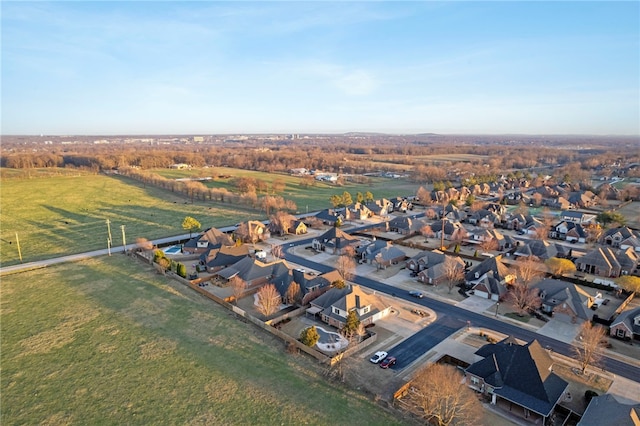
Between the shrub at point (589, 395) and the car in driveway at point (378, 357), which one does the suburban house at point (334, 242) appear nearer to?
the car in driveway at point (378, 357)

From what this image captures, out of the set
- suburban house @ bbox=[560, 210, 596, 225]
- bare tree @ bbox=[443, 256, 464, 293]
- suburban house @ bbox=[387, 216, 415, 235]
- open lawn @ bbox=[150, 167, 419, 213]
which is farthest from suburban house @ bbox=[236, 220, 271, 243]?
suburban house @ bbox=[560, 210, 596, 225]

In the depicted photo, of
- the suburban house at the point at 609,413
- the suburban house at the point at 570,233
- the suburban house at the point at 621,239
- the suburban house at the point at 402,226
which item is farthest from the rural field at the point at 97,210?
the suburban house at the point at 609,413

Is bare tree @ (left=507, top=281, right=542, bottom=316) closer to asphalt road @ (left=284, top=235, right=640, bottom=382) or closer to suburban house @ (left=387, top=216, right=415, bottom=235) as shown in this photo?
asphalt road @ (left=284, top=235, right=640, bottom=382)

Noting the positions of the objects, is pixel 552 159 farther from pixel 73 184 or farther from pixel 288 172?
pixel 73 184

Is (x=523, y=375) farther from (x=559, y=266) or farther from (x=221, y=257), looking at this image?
(x=221, y=257)

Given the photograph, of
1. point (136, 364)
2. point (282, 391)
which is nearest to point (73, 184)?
point (136, 364)
